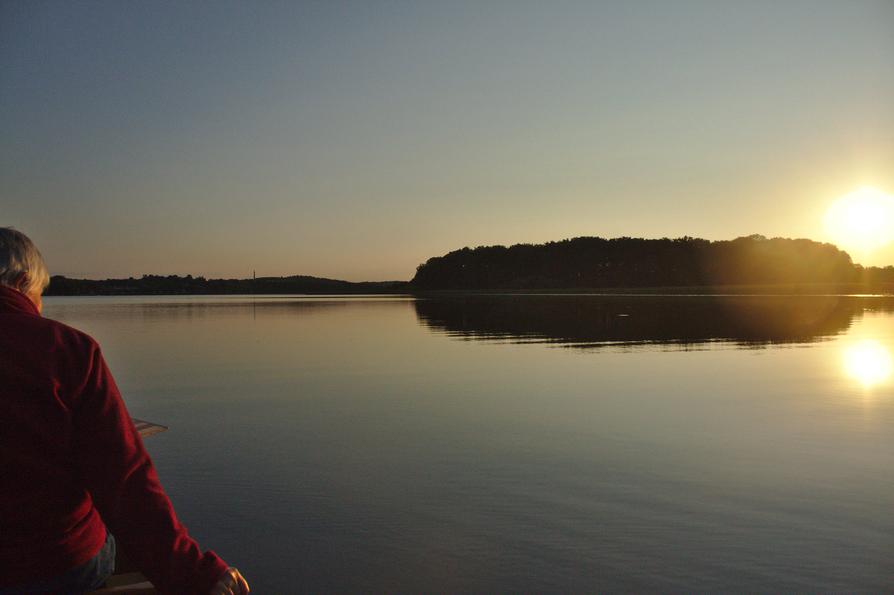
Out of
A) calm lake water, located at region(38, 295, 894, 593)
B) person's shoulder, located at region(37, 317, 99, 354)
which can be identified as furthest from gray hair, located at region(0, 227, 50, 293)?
calm lake water, located at region(38, 295, 894, 593)

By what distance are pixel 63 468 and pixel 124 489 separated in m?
0.23

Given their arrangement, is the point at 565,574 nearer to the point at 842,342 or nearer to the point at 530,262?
the point at 842,342

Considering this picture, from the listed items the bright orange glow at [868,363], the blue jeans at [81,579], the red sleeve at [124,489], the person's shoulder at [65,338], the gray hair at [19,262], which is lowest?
the bright orange glow at [868,363]

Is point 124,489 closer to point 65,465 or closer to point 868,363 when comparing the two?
point 65,465

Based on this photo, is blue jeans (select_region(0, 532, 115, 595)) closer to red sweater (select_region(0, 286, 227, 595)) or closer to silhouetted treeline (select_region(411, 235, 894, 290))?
red sweater (select_region(0, 286, 227, 595))

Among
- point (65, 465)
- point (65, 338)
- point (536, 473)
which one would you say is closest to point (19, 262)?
point (65, 338)

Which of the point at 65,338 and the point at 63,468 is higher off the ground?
the point at 65,338

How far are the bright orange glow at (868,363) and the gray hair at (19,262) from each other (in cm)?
1661

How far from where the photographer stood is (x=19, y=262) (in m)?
2.40

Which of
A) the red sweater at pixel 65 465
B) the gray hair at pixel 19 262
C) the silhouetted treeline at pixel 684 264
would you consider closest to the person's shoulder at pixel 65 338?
the red sweater at pixel 65 465

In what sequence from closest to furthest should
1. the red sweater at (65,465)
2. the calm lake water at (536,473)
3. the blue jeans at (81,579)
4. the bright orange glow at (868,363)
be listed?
1. the red sweater at (65,465)
2. the blue jeans at (81,579)
3. the calm lake water at (536,473)
4. the bright orange glow at (868,363)

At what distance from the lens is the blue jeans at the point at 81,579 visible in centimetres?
232

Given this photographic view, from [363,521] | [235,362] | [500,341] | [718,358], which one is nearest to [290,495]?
[363,521]

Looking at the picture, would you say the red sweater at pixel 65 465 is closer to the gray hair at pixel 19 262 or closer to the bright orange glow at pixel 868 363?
the gray hair at pixel 19 262
